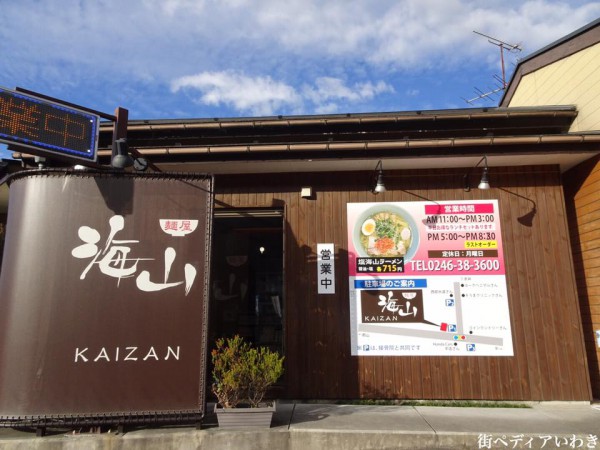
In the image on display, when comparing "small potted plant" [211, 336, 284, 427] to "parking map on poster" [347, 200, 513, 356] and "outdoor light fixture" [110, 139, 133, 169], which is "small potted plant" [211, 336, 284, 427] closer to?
"parking map on poster" [347, 200, 513, 356]

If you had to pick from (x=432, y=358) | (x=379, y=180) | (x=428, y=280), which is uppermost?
(x=379, y=180)

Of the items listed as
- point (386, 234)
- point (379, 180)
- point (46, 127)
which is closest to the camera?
point (46, 127)

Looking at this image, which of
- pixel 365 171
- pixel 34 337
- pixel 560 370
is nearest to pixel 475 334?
pixel 560 370

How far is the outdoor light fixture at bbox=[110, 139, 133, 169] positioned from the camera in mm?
5449

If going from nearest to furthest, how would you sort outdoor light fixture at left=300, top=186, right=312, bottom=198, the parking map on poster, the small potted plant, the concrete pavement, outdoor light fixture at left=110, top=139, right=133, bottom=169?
the concrete pavement
the small potted plant
outdoor light fixture at left=110, top=139, right=133, bottom=169
the parking map on poster
outdoor light fixture at left=300, top=186, right=312, bottom=198

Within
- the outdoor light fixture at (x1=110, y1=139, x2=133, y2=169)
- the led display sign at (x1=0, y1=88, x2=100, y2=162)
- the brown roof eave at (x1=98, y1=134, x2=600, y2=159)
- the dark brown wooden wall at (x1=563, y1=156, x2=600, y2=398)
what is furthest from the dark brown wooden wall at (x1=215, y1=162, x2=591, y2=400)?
the led display sign at (x1=0, y1=88, x2=100, y2=162)

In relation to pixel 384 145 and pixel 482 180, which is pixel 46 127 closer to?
pixel 384 145

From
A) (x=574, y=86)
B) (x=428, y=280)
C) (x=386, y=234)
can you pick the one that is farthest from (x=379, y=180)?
(x=574, y=86)

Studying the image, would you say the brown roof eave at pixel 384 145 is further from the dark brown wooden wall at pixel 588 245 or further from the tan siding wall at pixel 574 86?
the tan siding wall at pixel 574 86

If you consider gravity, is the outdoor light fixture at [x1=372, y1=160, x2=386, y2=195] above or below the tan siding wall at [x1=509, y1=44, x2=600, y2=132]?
below

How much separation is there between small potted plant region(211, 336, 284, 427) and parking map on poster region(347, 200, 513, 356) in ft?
6.76

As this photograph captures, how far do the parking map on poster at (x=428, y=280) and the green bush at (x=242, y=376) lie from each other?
6.64 ft

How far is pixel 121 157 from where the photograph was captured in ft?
17.9

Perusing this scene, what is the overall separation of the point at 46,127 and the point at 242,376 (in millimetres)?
3889
